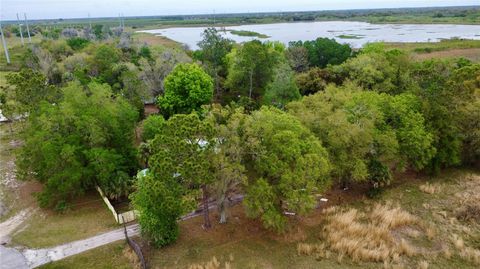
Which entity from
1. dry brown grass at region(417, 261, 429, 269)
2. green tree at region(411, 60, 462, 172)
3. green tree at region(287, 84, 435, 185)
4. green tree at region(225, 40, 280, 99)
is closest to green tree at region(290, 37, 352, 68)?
green tree at region(225, 40, 280, 99)

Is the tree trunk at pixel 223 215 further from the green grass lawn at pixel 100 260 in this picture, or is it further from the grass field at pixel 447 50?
the grass field at pixel 447 50

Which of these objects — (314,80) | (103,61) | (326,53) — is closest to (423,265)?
(314,80)

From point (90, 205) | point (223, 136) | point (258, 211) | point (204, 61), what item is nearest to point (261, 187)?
point (258, 211)

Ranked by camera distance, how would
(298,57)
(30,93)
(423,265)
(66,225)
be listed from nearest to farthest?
1. (423,265)
2. (66,225)
3. (30,93)
4. (298,57)

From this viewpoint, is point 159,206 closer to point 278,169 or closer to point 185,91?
point 278,169

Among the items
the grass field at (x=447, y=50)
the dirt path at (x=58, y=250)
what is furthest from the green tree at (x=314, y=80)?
the grass field at (x=447, y=50)

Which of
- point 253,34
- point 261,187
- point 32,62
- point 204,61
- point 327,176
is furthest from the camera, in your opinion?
point 253,34

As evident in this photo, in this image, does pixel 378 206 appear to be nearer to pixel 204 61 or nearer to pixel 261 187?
pixel 261 187
